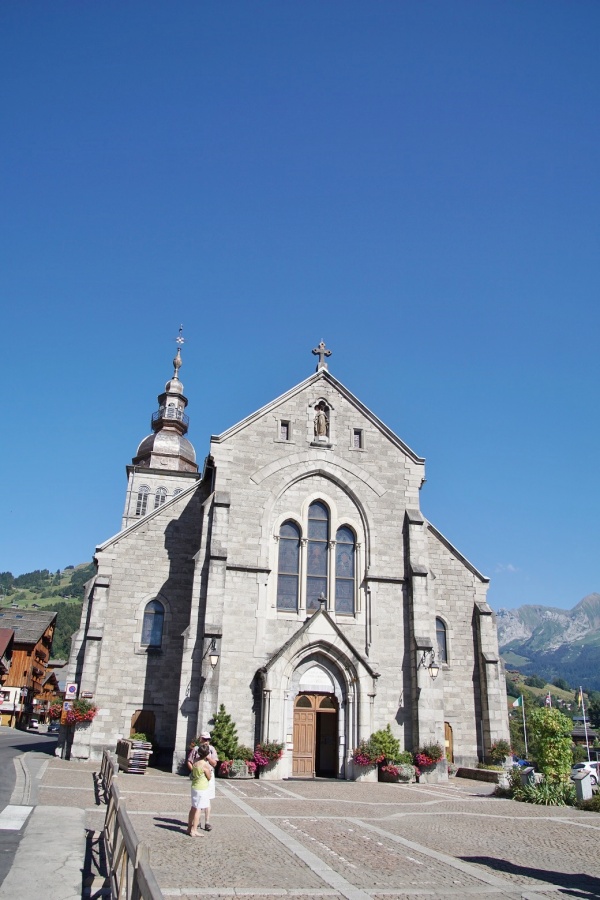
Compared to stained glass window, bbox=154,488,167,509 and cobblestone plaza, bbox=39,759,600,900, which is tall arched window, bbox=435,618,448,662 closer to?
cobblestone plaza, bbox=39,759,600,900

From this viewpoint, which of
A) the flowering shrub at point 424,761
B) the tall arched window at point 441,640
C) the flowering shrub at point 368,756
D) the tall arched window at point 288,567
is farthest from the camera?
→ the tall arched window at point 441,640

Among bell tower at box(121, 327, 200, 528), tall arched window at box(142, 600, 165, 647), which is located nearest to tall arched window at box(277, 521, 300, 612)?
tall arched window at box(142, 600, 165, 647)

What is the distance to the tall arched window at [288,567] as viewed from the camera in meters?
26.5

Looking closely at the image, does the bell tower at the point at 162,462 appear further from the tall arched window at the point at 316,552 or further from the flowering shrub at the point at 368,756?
the flowering shrub at the point at 368,756

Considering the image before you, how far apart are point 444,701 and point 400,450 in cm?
1068

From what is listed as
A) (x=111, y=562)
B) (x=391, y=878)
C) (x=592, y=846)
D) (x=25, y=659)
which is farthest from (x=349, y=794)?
(x=25, y=659)

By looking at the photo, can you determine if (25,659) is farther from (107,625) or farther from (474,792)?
(474,792)

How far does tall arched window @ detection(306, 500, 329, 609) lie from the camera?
26.9 m

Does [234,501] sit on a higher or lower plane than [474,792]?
higher

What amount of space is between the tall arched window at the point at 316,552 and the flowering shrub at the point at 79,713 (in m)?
9.06

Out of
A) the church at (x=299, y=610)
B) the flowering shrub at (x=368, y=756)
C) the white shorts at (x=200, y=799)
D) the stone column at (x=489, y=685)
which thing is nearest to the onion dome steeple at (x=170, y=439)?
the church at (x=299, y=610)

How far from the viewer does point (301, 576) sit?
2680 centimetres

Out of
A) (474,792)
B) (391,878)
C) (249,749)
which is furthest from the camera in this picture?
(249,749)

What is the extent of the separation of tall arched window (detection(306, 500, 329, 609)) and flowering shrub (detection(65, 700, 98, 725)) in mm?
9062
